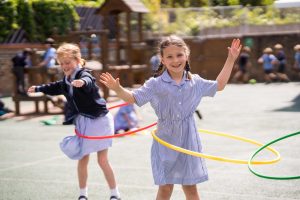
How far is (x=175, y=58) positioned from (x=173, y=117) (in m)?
0.51

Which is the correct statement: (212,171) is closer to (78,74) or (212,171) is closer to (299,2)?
(78,74)

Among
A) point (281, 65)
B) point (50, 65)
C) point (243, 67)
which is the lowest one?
point (243, 67)

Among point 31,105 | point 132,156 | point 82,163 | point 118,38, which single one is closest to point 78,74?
point 82,163

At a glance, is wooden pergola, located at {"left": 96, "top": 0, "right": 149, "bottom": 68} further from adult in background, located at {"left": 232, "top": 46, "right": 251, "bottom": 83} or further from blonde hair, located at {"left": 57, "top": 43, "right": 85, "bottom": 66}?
blonde hair, located at {"left": 57, "top": 43, "right": 85, "bottom": 66}

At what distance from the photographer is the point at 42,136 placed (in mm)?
13523

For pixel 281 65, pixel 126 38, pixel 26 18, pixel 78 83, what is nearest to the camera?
pixel 78 83

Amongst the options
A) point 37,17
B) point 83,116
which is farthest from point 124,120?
point 37,17

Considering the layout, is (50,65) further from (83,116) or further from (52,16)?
(83,116)

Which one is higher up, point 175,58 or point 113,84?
point 175,58

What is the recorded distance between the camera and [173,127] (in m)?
5.31

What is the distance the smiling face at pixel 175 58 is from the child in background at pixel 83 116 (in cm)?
159

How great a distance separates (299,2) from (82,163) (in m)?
20.4

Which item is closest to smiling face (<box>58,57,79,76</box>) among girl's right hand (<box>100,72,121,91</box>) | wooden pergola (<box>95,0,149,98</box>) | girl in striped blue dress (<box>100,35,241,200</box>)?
girl in striped blue dress (<box>100,35,241,200</box>)

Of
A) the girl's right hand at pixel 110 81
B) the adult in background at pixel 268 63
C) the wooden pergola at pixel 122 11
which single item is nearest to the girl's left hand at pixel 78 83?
the girl's right hand at pixel 110 81
